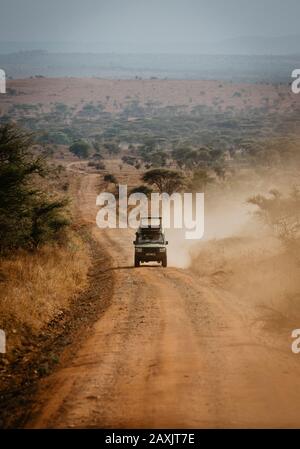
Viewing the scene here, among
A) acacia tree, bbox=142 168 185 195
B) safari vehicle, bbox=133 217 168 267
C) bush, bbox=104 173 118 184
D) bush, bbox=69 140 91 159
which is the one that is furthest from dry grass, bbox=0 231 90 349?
bush, bbox=69 140 91 159

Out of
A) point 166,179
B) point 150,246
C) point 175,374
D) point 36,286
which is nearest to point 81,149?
point 166,179

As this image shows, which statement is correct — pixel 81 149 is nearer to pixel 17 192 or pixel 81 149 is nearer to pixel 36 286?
pixel 17 192

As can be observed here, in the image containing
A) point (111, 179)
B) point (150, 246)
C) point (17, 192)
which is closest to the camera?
point (17, 192)

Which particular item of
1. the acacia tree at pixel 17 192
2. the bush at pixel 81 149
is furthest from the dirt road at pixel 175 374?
the bush at pixel 81 149

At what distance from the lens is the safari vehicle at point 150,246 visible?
82.5ft

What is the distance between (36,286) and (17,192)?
14.5ft

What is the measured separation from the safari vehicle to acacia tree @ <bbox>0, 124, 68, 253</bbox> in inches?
170

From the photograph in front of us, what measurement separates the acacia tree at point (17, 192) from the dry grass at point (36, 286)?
0.72 metres

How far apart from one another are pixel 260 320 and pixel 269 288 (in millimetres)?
3925

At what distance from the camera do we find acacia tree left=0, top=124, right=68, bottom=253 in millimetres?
19781

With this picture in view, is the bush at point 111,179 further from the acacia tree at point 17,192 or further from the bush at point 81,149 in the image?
the acacia tree at point 17,192

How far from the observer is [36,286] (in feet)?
56.7

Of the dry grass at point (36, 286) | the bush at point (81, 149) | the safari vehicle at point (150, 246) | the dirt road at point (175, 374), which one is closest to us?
the dirt road at point (175, 374)
